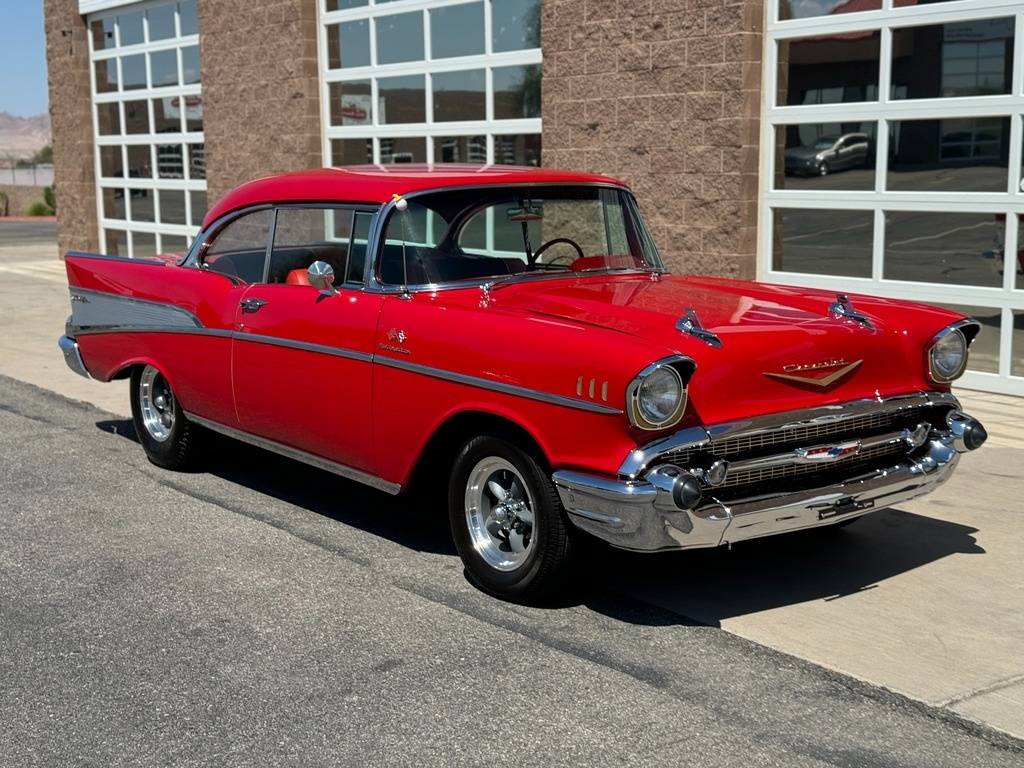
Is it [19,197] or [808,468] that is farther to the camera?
[19,197]

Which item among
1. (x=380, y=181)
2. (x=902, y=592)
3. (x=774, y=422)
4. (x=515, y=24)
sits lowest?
(x=902, y=592)

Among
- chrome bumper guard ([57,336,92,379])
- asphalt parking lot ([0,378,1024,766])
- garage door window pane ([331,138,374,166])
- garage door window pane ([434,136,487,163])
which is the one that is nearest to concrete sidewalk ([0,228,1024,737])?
asphalt parking lot ([0,378,1024,766])

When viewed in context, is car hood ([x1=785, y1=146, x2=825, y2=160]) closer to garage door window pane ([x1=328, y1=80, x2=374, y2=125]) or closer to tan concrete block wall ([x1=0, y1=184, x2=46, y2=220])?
garage door window pane ([x1=328, y1=80, x2=374, y2=125])

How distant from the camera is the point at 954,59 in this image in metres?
8.40

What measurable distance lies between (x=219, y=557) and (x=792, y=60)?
6000 mm

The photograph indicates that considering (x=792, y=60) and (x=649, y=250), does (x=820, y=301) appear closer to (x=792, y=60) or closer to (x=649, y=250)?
(x=649, y=250)

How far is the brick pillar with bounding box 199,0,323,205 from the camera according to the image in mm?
13461

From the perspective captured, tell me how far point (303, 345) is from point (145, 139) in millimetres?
12410

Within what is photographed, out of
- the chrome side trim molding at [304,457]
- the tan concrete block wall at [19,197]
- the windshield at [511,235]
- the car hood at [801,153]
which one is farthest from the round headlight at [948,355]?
the tan concrete block wall at [19,197]

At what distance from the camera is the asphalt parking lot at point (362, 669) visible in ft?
11.7

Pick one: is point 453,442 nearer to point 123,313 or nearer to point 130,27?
point 123,313

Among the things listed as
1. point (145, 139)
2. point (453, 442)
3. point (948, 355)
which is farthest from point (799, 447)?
point (145, 139)

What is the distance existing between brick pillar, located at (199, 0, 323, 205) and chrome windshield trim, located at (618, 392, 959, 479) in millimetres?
9717

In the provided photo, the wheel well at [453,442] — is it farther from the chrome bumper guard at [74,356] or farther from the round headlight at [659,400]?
the chrome bumper guard at [74,356]
